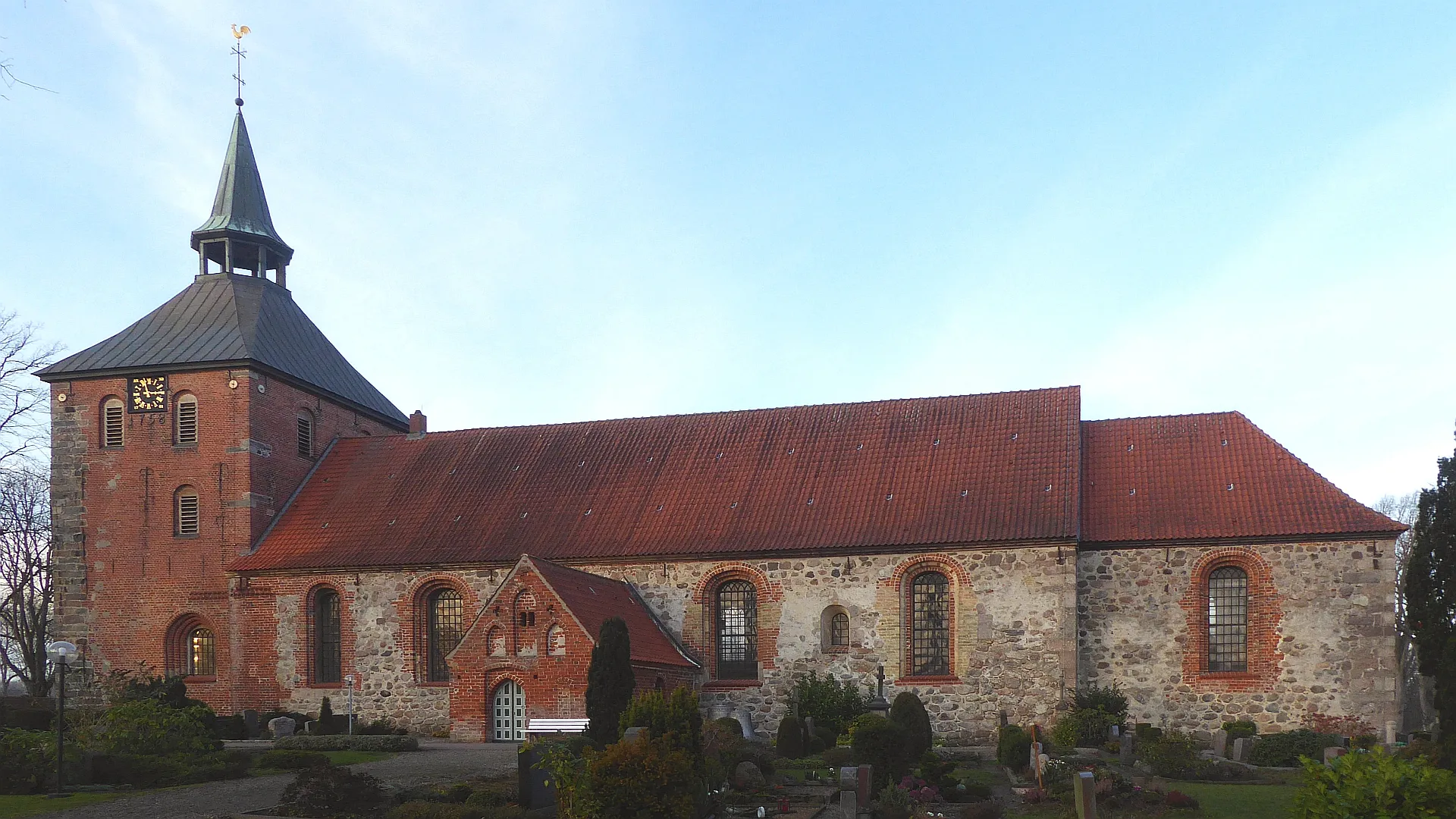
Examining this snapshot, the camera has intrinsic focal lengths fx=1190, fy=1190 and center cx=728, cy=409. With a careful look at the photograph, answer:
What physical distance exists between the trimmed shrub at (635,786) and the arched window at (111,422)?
20.5 m

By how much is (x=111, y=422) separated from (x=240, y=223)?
5.69m

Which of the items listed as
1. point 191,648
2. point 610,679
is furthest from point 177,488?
point 610,679

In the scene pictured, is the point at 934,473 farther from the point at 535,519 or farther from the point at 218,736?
the point at 218,736

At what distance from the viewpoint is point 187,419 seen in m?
27.4

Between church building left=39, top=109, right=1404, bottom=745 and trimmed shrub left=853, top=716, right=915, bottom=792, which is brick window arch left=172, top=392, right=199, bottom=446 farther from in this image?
trimmed shrub left=853, top=716, right=915, bottom=792

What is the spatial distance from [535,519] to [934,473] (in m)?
8.55

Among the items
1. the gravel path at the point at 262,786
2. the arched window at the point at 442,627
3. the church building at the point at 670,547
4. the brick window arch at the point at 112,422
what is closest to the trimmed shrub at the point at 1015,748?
the church building at the point at 670,547

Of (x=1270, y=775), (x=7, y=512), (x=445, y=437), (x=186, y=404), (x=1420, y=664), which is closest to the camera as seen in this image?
(x=1420, y=664)

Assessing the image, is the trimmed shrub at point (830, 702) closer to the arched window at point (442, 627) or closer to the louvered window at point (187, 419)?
the arched window at point (442, 627)

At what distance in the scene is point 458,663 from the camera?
72.9 ft

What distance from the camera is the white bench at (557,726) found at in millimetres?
19594

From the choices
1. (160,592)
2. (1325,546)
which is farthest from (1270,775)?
(160,592)

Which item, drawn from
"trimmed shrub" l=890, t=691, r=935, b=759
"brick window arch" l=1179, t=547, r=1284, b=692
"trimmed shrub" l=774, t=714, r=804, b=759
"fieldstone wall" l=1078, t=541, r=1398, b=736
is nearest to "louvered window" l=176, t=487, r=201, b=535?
"trimmed shrub" l=774, t=714, r=804, b=759

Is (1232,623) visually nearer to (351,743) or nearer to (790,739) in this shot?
(790,739)
